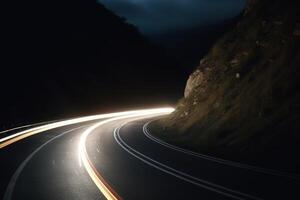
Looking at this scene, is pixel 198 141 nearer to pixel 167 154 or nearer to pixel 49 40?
pixel 167 154

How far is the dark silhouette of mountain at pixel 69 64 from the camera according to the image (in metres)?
64.8

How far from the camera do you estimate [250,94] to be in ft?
99.4

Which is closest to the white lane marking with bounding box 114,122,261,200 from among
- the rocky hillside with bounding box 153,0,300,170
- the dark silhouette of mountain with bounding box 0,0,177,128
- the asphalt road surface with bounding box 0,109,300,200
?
the asphalt road surface with bounding box 0,109,300,200

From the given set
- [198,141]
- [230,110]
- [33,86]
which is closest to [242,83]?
[230,110]

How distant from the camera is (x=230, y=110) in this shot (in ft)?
102

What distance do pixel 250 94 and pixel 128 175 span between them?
16.5 meters

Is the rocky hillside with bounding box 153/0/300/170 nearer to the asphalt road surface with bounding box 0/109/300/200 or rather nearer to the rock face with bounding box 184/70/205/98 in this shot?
the rock face with bounding box 184/70/205/98

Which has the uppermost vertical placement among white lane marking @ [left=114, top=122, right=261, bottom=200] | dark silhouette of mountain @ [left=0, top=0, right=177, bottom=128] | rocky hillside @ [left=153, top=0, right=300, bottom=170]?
dark silhouette of mountain @ [left=0, top=0, right=177, bottom=128]

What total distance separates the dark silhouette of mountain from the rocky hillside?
94.9 feet

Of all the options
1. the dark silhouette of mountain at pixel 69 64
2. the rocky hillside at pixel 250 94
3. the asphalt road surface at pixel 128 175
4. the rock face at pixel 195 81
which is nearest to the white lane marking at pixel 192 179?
the asphalt road surface at pixel 128 175

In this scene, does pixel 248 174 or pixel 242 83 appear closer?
pixel 248 174

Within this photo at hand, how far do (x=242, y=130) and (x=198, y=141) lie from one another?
4.75 m

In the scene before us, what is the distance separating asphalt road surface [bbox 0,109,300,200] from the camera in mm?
13505

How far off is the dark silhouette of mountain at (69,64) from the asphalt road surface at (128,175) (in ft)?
112
